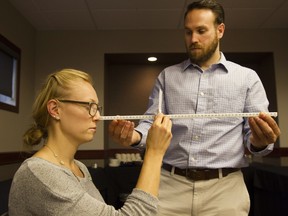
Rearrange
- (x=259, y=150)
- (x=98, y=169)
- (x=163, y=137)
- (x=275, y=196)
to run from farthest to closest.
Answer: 1. (x=98, y=169)
2. (x=275, y=196)
3. (x=259, y=150)
4. (x=163, y=137)

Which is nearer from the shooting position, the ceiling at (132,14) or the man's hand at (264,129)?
the man's hand at (264,129)

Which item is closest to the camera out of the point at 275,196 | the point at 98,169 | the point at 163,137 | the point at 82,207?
the point at 82,207

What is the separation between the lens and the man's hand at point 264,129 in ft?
3.87

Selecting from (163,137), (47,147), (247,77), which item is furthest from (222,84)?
(47,147)

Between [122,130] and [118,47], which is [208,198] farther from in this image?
[118,47]

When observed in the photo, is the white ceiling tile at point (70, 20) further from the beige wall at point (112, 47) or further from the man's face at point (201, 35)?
the man's face at point (201, 35)

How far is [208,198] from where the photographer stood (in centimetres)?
137

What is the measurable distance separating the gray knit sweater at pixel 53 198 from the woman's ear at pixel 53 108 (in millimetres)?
168

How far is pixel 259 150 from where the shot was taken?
1373 mm

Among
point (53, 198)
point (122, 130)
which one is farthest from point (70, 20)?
point (53, 198)

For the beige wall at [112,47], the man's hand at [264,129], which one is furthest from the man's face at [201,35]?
the beige wall at [112,47]

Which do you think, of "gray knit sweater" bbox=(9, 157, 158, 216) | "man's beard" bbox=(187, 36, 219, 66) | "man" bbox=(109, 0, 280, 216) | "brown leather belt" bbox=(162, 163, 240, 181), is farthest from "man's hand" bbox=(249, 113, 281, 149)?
"gray knit sweater" bbox=(9, 157, 158, 216)

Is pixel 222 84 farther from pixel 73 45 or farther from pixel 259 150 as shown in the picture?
Result: pixel 73 45

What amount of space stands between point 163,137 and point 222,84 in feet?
2.22
